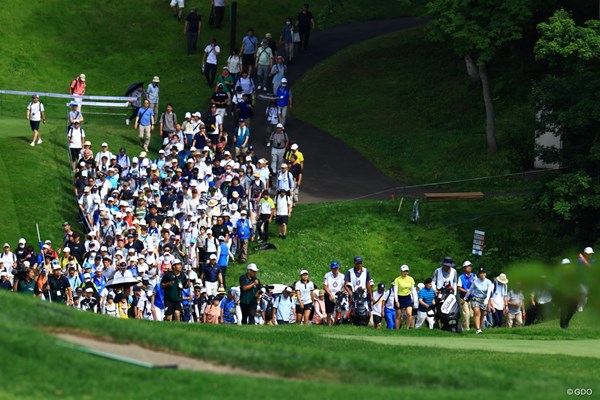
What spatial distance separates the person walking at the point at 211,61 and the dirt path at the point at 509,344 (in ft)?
79.9

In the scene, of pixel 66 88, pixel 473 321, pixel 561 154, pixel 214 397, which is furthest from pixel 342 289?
pixel 66 88

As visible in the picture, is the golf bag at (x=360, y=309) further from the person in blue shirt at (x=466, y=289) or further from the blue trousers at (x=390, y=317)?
the person in blue shirt at (x=466, y=289)

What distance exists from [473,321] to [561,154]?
6277 mm

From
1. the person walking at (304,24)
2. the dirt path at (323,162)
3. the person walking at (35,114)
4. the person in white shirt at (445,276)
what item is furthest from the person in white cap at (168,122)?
the person in white shirt at (445,276)

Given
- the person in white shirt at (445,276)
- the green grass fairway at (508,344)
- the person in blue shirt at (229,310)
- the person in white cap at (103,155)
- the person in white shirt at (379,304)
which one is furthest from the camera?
the person in white cap at (103,155)

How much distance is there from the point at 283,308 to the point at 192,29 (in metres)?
25.2

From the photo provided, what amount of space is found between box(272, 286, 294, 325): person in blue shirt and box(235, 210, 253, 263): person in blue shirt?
4.64 metres

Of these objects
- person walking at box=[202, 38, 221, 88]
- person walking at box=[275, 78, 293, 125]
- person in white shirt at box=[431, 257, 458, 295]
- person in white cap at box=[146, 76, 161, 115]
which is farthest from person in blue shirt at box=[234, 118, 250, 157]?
person in white shirt at box=[431, 257, 458, 295]

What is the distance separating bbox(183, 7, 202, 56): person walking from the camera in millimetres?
56906

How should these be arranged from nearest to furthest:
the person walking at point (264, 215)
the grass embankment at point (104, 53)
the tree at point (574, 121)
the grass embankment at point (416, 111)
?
1. the tree at point (574, 121)
2. the person walking at point (264, 215)
3. the grass embankment at point (416, 111)
4. the grass embankment at point (104, 53)

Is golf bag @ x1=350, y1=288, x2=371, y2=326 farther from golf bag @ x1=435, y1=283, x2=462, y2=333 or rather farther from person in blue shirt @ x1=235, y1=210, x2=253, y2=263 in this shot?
person in blue shirt @ x1=235, y1=210, x2=253, y2=263

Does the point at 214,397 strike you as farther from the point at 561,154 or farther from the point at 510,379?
the point at 561,154

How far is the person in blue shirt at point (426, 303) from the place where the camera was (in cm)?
3388

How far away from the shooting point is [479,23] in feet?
152
